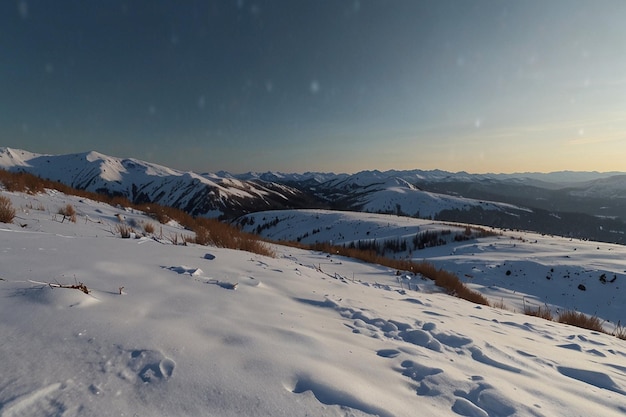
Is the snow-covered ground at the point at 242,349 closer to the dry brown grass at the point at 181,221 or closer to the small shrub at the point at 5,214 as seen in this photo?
the small shrub at the point at 5,214

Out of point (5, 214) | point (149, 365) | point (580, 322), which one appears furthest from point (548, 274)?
point (5, 214)

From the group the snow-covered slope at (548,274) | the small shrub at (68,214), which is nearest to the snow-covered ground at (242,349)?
the small shrub at (68,214)

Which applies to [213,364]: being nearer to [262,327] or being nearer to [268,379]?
[268,379]

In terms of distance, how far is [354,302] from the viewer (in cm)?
420

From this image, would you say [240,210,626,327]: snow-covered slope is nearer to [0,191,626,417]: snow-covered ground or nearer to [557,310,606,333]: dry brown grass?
[557,310,606,333]: dry brown grass

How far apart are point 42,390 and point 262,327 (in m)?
1.43

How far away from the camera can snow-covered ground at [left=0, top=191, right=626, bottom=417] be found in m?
1.52

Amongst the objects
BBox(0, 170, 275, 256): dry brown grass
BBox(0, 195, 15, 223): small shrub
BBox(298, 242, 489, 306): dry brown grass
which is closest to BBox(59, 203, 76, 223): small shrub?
BBox(0, 170, 275, 256): dry brown grass

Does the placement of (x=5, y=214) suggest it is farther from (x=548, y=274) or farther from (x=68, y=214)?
(x=548, y=274)

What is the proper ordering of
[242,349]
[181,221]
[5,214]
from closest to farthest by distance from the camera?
[242,349] < [5,214] < [181,221]

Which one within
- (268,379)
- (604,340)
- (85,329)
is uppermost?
(85,329)

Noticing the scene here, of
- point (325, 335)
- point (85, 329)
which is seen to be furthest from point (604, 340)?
point (85, 329)

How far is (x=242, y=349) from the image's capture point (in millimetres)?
2066

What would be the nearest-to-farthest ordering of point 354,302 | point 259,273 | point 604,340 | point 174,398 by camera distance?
point 174,398 < point 354,302 < point 259,273 < point 604,340
